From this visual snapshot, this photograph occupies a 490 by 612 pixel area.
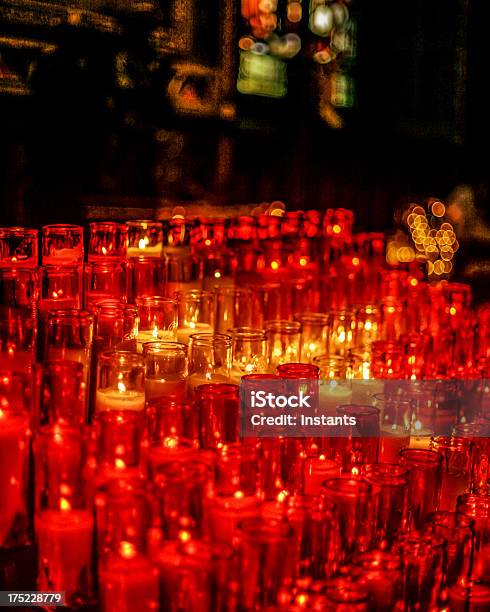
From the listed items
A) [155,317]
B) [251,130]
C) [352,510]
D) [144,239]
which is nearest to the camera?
[352,510]

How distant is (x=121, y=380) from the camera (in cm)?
159

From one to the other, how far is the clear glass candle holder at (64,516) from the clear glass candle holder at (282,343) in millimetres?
805

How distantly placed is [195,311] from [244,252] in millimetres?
628

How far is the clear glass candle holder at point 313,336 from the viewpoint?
2.22 m

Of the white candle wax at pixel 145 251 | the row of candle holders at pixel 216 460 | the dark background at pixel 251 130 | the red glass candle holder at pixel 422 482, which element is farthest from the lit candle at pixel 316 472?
the dark background at pixel 251 130

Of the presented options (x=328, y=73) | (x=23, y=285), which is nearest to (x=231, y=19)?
(x=328, y=73)

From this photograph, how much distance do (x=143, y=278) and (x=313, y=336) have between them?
0.42 meters

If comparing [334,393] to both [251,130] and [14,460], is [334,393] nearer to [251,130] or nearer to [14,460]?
[14,460]

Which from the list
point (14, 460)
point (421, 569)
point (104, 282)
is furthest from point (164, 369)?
point (421, 569)

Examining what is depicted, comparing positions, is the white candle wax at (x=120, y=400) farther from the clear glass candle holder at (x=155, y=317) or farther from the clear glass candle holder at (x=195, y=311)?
the clear glass candle holder at (x=195, y=311)

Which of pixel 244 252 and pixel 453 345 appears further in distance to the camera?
pixel 244 252

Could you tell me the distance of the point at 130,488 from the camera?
1.18 metres

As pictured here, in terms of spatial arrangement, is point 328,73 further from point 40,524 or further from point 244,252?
point 40,524

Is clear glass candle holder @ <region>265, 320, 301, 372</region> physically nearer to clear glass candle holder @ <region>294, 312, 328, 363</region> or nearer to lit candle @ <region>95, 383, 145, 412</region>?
clear glass candle holder @ <region>294, 312, 328, 363</region>
